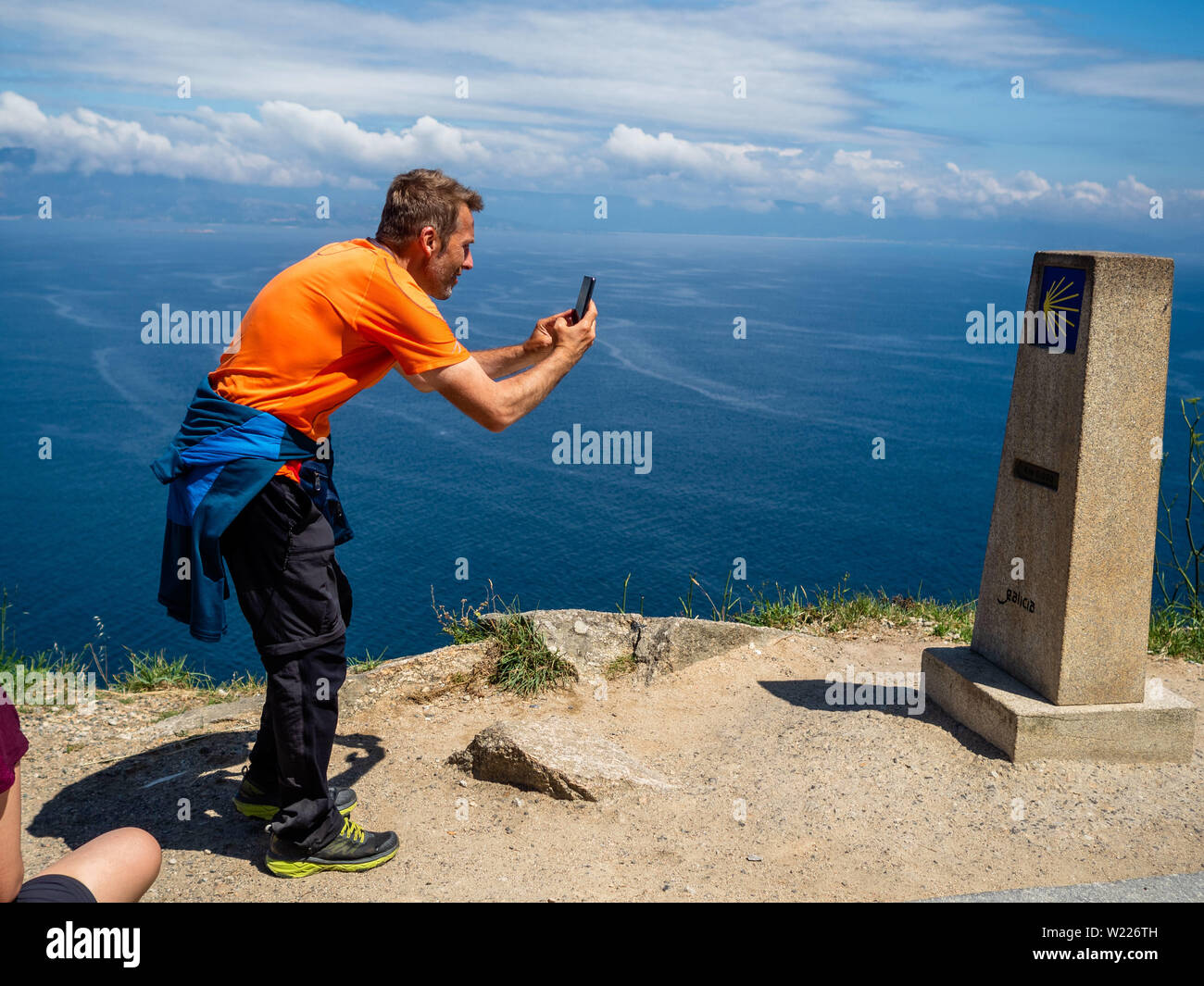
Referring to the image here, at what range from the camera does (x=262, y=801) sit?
4.57 metres

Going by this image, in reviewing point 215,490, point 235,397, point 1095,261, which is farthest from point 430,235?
point 1095,261

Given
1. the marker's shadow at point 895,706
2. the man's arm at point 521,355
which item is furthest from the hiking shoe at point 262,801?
the marker's shadow at point 895,706

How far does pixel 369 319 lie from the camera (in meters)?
3.71

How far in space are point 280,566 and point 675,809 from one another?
229 centimetres

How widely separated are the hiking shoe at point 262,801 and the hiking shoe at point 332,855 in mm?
351

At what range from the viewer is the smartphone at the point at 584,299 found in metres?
3.97

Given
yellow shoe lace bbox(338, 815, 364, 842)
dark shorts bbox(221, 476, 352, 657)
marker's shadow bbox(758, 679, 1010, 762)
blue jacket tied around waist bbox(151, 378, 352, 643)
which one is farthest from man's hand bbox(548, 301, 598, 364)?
marker's shadow bbox(758, 679, 1010, 762)

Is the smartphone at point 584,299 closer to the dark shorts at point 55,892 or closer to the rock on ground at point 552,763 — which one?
the rock on ground at point 552,763

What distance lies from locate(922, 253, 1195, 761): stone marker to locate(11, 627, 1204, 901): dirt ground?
0.22m

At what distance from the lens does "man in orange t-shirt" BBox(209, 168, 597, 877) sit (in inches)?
145

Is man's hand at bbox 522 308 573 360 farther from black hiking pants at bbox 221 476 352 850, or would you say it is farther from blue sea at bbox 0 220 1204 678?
blue sea at bbox 0 220 1204 678

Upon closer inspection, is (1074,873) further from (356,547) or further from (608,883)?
(356,547)

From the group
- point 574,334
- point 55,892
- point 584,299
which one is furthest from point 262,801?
point 584,299

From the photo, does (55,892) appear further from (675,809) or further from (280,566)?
(675,809)
